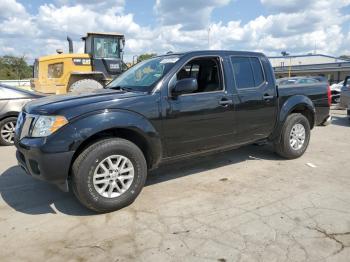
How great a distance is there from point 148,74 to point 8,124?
14.6 ft

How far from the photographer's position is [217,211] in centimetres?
412

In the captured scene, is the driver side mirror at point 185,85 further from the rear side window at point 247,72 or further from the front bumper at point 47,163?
the front bumper at point 47,163

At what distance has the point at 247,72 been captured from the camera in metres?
5.60

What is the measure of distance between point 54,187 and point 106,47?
10.4 meters

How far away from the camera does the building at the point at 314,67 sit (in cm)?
4160

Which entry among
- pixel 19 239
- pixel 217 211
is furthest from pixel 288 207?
pixel 19 239

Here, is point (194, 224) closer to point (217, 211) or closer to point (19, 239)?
point (217, 211)

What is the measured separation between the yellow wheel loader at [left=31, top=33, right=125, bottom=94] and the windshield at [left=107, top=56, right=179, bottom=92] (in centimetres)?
876

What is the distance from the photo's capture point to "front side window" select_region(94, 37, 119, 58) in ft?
46.9

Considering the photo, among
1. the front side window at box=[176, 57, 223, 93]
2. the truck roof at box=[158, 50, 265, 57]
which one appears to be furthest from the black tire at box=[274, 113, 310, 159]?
the front side window at box=[176, 57, 223, 93]

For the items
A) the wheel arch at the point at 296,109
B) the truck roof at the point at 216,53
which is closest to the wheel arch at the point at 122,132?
the truck roof at the point at 216,53

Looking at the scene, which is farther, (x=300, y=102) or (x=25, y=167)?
(x=300, y=102)

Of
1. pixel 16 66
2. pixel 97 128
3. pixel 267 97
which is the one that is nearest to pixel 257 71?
pixel 267 97

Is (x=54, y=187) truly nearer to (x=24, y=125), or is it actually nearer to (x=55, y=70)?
(x=24, y=125)
